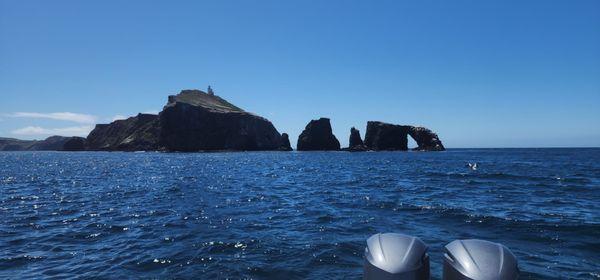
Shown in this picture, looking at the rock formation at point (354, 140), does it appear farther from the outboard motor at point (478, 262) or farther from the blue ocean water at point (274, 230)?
the outboard motor at point (478, 262)

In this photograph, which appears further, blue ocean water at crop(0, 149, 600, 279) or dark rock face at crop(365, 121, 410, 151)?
dark rock face at crop(365, 121, 410, 151)

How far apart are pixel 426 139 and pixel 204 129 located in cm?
9684

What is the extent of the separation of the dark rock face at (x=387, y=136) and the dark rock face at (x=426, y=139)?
187 inches

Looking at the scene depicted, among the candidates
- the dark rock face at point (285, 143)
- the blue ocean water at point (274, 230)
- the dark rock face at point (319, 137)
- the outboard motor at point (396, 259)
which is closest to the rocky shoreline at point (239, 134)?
the dark rock face at point (319, 137)

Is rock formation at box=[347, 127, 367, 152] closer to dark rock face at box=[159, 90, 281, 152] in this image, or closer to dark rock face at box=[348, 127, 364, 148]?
dark rock face at box=[348, 127, 364, 148]

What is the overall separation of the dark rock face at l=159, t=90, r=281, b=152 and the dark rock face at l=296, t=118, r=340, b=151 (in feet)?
78.6

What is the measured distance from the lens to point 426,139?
163 m

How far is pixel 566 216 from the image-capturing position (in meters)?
17.8

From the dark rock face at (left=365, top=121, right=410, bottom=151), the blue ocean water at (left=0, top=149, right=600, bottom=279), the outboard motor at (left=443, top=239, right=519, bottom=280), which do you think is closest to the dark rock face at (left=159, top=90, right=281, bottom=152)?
the dark rock face at (left=365, top=121, right=410, bottom=151)

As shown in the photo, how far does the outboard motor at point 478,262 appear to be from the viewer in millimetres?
5895

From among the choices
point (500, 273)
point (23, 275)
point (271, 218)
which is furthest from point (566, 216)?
point (23, 275)

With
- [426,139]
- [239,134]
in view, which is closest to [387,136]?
[426,139]

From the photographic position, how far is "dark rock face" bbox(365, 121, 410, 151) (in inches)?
6358

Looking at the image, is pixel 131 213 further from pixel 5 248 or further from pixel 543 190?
pixel 543 190
